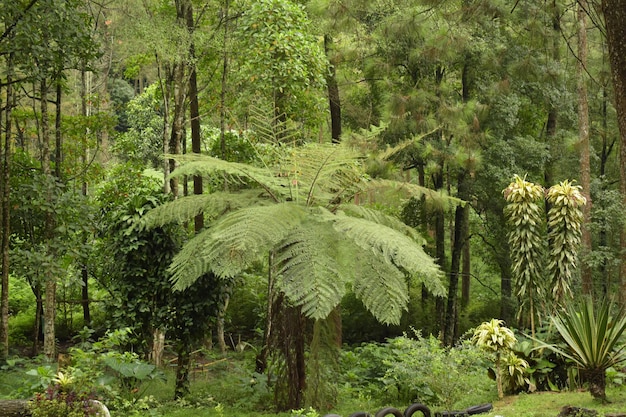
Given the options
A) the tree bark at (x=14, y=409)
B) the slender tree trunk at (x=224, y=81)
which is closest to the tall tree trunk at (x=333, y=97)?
the slender tree trunk at (x=224, y=81)

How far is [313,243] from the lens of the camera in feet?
16.4

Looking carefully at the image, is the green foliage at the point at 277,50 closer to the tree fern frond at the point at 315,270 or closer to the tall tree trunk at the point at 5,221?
the tall tree trunk at the point at 5,221

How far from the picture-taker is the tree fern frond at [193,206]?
20.2ft

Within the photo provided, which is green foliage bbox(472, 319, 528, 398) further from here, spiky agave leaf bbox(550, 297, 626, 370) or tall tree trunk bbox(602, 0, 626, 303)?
tall tree trunk bbox(602, 0, 626, 303)

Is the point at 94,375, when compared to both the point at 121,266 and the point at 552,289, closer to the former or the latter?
the point at 121,266

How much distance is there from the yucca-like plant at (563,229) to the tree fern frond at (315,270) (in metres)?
3.49

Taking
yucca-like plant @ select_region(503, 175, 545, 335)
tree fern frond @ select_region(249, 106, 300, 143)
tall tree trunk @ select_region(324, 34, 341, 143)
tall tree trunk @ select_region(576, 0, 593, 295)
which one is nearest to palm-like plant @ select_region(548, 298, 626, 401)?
yucca-like plant @ select_region(503, 175, 545, 335)

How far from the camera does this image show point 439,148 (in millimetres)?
11719

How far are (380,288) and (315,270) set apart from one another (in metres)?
0.55

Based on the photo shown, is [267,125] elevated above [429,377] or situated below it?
above

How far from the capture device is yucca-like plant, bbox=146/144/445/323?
4.73 metres

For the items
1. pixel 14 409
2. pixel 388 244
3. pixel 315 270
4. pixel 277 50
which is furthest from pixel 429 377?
pixel 277 50

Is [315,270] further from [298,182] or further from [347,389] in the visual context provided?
[347,389]

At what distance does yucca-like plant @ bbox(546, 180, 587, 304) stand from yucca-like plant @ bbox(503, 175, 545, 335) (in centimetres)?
18
